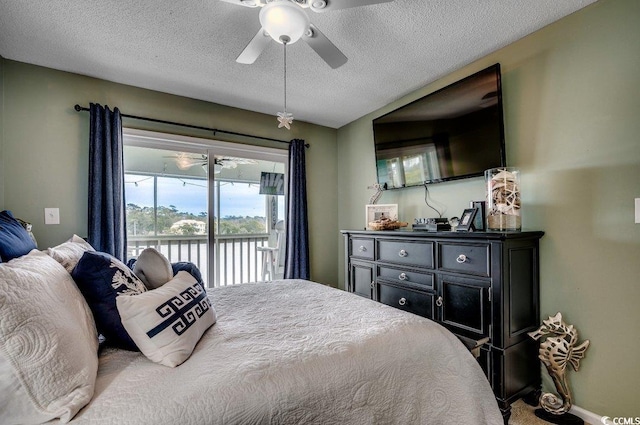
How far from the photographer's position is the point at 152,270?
1.42 metres

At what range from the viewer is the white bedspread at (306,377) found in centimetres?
81

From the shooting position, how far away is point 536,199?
2.07m

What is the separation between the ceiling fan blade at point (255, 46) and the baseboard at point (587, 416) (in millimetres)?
3015

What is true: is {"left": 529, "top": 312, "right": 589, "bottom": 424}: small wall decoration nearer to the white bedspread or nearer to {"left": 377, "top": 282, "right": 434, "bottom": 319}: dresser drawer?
{"left": 377, "top": 282, "right": 434, "bottom": 319}: dresser drawer

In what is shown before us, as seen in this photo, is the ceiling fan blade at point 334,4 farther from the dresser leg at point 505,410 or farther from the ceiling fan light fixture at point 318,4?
the dresser leg at point 505,410

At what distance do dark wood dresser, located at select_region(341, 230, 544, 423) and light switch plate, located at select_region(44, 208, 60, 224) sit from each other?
2.95 metres

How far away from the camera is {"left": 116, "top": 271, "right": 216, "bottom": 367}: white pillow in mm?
988

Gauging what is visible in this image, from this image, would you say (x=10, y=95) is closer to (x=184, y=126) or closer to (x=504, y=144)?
(x=184, y=126)

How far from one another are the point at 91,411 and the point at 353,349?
0.80 m

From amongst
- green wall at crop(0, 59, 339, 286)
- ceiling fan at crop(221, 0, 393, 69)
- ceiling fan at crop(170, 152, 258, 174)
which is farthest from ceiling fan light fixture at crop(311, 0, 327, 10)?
ceiling fan at crop(170, 152, 258, 174)

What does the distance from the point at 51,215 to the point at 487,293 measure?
3458 millimetres

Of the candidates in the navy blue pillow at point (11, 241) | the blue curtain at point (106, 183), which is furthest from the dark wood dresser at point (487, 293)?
the blue curtain at point (106, 183)

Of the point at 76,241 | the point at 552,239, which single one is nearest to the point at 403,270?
the point at 552,239

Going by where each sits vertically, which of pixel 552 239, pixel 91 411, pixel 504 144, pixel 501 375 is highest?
pixel 504 144
